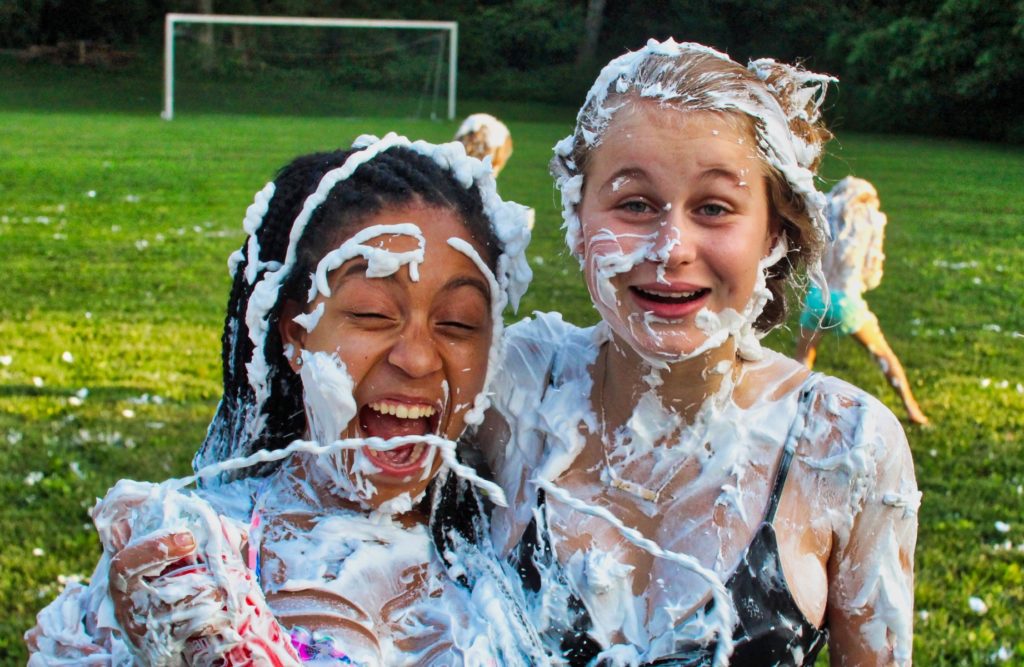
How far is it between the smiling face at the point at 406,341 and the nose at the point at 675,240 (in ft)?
1.18

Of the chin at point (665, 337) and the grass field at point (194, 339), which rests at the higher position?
the chin at point (665, 337)

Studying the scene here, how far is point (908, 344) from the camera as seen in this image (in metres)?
8.05

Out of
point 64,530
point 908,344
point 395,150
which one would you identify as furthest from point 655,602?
point 908,344

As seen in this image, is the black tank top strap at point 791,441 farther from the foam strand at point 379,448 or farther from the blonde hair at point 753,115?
the foam strand at point 379,448

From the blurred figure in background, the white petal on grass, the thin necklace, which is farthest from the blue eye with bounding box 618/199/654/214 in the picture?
the blurred figure in background

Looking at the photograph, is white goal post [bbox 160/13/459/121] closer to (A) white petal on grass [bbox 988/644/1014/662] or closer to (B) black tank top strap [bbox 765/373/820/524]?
(A) white petal on grass [bbox 988/644/1014/662]

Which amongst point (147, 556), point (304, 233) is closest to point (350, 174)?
point (304, 233)

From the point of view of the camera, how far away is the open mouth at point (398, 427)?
2.11m

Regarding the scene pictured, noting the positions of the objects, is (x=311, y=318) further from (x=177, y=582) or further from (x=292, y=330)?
(x=177, y=582)

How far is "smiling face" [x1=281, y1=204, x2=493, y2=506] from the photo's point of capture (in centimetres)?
210

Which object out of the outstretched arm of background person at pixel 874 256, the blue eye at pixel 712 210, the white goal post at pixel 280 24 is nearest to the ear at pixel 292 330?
the blue eye at pixel 712 210

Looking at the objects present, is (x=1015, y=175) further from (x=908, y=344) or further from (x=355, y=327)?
(x=355, y=327)

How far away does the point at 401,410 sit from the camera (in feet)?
6.96

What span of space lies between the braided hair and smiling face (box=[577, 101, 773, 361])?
27 cm
